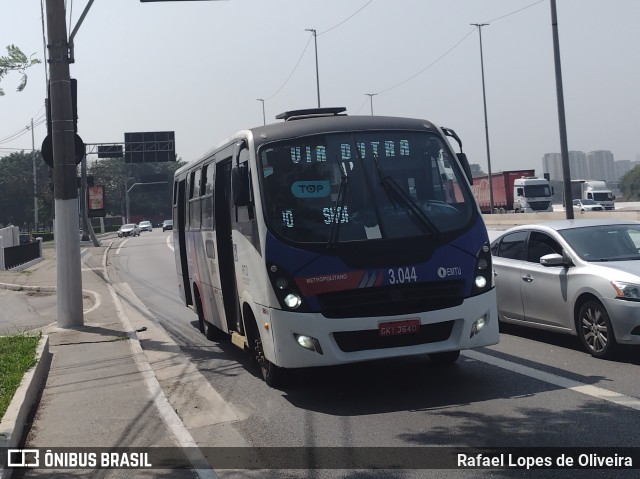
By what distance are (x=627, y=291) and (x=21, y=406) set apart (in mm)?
6301

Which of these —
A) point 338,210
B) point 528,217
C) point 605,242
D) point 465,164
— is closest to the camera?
point 338,210

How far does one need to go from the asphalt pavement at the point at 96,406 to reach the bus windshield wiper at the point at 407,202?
3.03 meters

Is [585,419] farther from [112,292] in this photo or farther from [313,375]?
[112,292]

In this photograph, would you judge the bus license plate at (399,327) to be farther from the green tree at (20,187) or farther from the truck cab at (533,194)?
the green tree at (20,187)

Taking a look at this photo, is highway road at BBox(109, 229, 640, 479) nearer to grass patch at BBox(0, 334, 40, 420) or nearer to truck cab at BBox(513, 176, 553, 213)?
grass patch at BBox(0, 334, 40, 420)

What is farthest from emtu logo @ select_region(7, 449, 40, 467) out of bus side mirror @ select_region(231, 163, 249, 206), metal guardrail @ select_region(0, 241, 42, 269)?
metal guardrail @ select_region(0, 241, 42, 269)

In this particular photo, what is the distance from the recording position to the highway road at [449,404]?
6.16 meters

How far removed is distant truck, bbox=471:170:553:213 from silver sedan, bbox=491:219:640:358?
1820 inches

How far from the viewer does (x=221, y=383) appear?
9.28 metres

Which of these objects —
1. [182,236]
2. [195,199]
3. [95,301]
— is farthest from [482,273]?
[95,301]

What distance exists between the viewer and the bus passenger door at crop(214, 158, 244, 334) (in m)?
9.88

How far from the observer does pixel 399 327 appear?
7.59 m

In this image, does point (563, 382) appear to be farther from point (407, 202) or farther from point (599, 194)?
point (599, 194)

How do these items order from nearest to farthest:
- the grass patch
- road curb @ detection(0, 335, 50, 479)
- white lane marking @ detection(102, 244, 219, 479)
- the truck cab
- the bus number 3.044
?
white lane marking @ detection(102, 244, 219, 479) → road curb @ detection(0, 335, 50, 479) → the bus number 3.044 → the grass patch → the truck cab
